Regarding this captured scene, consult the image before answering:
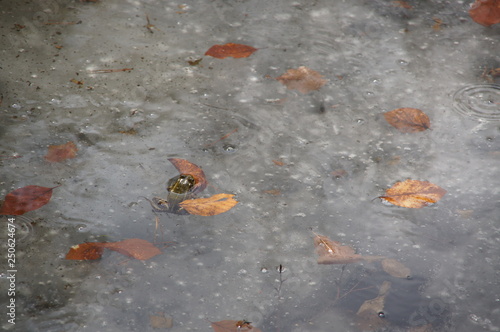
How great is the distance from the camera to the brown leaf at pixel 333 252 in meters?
1.74

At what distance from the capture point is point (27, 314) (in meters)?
1.56

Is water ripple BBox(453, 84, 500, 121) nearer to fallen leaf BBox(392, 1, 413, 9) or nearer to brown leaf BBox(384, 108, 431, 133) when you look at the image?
brown leaf BBox(384, 108, 431, 133)

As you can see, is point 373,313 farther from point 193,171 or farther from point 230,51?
point 230,51

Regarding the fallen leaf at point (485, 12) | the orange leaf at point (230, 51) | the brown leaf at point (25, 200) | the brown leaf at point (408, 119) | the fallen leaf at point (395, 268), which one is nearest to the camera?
the fallen leaf at point (395, 268)

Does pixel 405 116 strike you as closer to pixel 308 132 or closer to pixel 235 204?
pixel 308 132

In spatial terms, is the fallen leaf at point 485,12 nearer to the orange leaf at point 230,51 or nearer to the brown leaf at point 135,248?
the orange leaf at point 230,51

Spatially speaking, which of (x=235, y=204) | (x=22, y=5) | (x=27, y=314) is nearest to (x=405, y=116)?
(x=235, y=204)

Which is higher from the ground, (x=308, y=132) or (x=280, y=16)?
(x=280, y=16)

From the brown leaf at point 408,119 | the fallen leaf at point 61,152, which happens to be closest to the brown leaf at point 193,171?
the fallen leaf at point 61,152

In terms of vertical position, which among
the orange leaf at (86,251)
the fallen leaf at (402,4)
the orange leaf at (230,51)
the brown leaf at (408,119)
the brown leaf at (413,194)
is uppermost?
the fallen leaf at (402,4)

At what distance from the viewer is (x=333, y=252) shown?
5.81 ft

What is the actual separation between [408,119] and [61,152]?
1422 mm

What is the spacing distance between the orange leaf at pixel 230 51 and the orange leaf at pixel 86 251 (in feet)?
3.86

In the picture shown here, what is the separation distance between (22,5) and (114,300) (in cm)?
187
